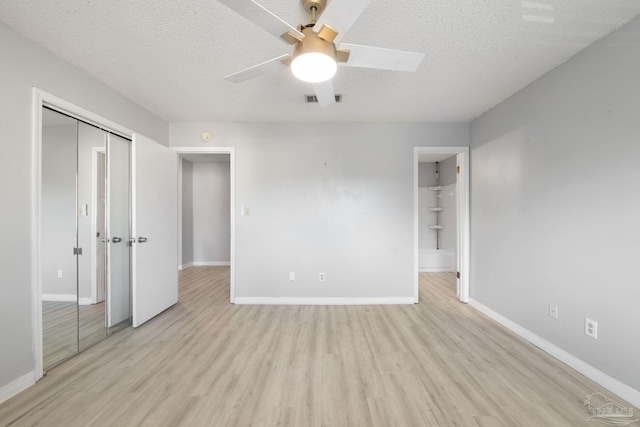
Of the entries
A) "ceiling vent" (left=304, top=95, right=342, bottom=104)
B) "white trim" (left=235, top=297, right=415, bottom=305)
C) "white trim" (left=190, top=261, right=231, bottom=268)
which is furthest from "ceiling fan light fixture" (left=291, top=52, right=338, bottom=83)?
"white trim" (left=190, top=261, right=231, bottom=268)

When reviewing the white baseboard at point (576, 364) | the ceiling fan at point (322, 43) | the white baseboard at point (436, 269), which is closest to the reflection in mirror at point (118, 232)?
the ceiling fan at point (322, 43)

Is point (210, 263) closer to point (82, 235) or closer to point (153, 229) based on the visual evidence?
point (153, 229)

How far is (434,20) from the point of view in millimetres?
1608

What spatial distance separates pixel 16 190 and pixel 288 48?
6.73 ft

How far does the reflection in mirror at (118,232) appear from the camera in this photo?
2.50 meters

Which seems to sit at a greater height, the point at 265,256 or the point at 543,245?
the point at 543,245

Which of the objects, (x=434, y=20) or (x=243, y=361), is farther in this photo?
(x=243, y=361)

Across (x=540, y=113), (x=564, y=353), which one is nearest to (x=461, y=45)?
(x=540, y=113)

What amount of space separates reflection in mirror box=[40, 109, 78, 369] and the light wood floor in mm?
213

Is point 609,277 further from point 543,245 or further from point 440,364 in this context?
point 440,364

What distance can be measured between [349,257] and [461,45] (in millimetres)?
2442

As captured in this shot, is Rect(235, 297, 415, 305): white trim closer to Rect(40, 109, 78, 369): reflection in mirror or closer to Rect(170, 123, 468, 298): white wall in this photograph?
Rect(170, 123, 468, 298): white wall

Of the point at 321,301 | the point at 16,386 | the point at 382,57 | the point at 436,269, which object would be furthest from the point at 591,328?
the point at 16,386

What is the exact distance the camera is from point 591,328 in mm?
1853
